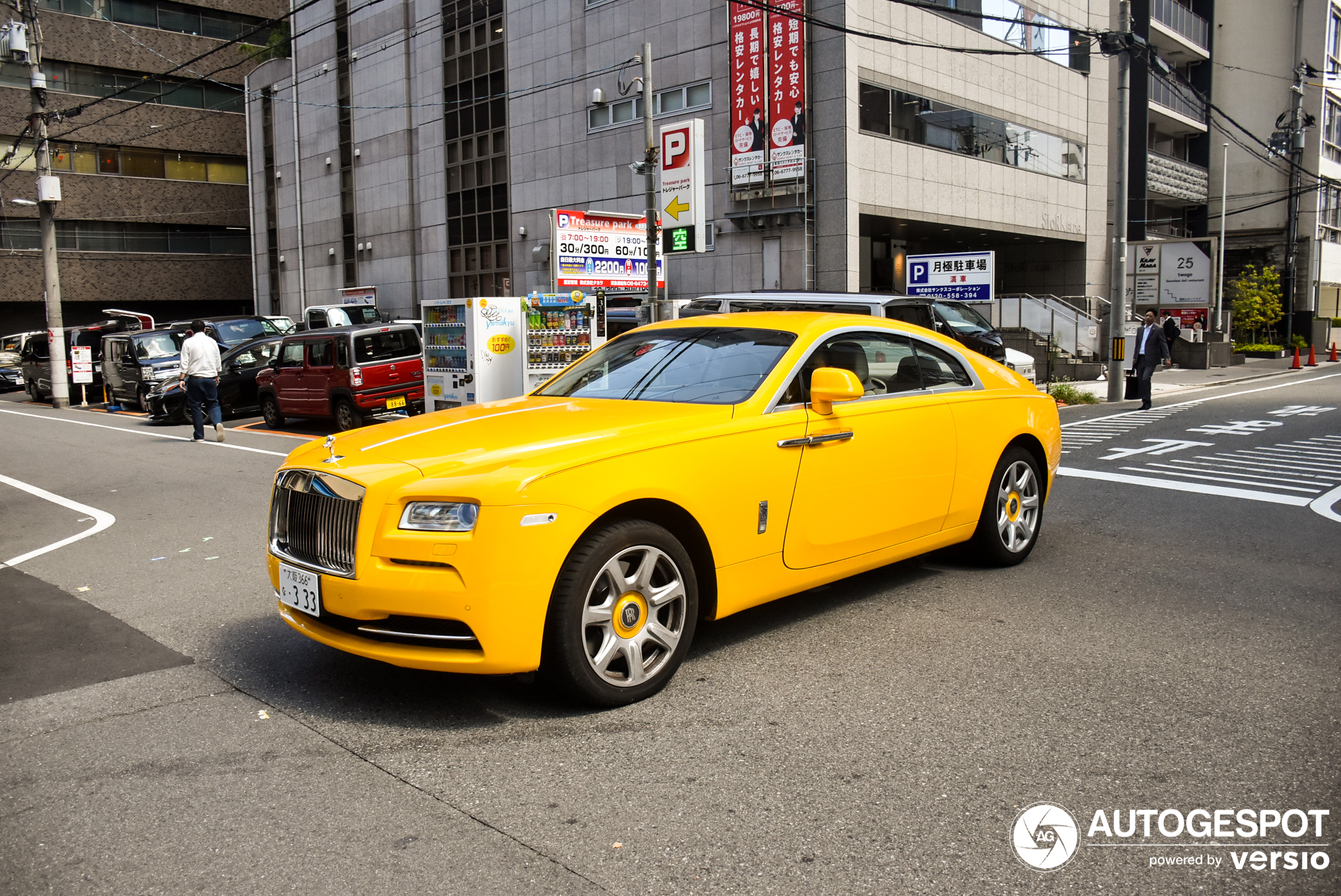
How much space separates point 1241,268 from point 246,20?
171ft

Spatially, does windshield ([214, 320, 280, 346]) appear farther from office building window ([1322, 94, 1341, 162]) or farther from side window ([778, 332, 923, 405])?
office building window ([1322, 94, 1341, 162])

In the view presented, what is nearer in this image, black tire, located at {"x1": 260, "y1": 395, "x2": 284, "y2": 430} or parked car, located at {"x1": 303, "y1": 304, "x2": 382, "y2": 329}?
black tire, located at {"x1": 260, "y1": 395, "x2": 284, "y2": 430}

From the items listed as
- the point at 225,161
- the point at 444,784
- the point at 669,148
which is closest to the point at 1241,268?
the point at 669,148

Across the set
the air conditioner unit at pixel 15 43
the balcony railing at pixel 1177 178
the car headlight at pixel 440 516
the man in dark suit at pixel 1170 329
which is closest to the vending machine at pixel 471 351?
the car headlight at pixel 440 516

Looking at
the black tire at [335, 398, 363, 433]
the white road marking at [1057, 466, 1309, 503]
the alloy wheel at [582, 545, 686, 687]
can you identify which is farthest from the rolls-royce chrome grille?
the black tire at [335, 398, 363, 433]

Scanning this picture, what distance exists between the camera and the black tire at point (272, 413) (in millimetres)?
19359

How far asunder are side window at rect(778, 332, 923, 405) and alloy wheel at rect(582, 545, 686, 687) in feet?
4.22

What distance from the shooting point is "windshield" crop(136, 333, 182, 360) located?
77.5 feet

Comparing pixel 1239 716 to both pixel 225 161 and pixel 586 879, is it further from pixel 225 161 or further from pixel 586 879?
pixel 225 161

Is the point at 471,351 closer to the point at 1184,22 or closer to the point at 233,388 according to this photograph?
the point at 233,388

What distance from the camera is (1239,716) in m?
4.07

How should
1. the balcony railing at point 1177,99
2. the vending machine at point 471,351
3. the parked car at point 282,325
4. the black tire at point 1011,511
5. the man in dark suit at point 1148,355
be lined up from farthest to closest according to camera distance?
1. the balcony railing at point 1177,99
2. the parked car at point 282,325
3. the man in dark suit at point 1148,355
4. the vending machine at point 471,351
5. the black tire at point 1011,511

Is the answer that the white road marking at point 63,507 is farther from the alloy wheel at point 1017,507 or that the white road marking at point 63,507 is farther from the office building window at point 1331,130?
the office building window at point 1331,130

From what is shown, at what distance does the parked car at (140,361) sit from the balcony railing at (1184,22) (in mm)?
38229
